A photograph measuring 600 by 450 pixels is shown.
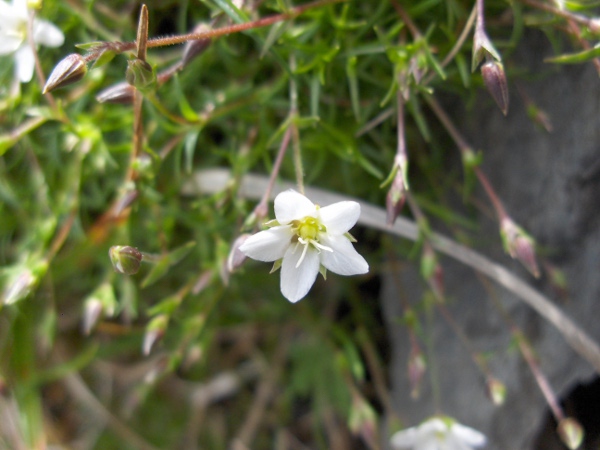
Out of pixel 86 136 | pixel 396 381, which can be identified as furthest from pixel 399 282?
pixel 86 136

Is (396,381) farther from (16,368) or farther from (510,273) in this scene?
(16,368)

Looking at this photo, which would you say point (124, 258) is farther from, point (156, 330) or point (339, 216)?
point (339, 216)

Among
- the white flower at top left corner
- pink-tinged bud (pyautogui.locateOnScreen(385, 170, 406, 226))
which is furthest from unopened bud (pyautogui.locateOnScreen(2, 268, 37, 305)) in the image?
pink-tinged bud (pyautogui.locateOnScreen(385, 170, 406, 226))

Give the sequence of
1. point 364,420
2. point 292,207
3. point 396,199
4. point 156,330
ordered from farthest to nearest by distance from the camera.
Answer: point 364,420, point 156,330, point 396,199, point 292,207

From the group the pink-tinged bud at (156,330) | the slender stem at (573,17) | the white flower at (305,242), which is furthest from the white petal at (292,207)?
the slender stem at (573,17)

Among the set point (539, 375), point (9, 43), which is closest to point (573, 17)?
point (539, 375)

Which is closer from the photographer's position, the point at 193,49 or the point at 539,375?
the point at 193,49

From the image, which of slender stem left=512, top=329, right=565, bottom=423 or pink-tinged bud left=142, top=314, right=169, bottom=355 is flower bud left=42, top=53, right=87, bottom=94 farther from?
slender stem left=512, top=329, right=565, bottom=423
